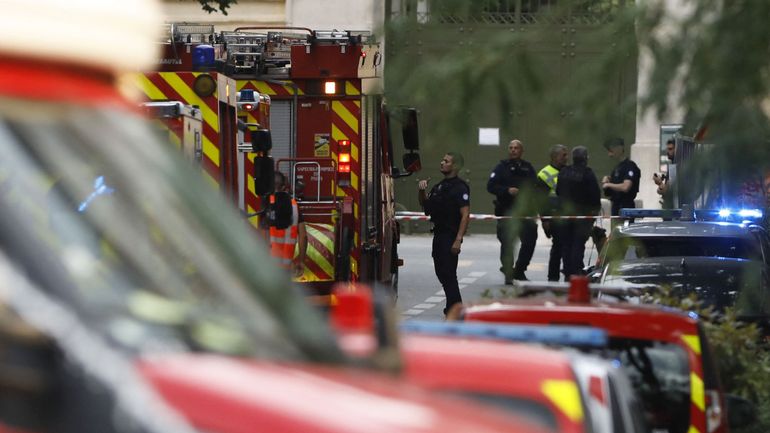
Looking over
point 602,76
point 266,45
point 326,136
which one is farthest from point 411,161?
point 602,76

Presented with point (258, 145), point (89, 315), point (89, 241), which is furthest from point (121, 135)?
point (258, 145)

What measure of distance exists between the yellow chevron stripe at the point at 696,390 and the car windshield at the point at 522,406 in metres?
2.49

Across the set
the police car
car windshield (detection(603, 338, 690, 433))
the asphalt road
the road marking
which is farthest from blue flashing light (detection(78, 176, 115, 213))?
the road marking

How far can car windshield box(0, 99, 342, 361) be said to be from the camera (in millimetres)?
1679

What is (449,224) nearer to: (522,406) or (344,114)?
(344,114)

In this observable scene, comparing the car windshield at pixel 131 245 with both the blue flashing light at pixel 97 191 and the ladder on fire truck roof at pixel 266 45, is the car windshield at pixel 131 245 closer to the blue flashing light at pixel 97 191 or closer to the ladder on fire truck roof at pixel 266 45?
the blue flashing light at pixel 97 191

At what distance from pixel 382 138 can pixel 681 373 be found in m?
11.9

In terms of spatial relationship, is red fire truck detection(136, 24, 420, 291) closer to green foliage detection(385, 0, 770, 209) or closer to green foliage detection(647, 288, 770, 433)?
green foliage detection(647, 288, 770, 433)

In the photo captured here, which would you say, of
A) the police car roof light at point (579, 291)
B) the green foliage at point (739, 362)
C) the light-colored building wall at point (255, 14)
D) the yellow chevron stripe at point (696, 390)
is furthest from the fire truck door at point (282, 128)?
the light-colored building wall at point (255, 14)

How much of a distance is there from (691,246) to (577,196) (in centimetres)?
513

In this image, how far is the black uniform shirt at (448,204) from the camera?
16.9 metres

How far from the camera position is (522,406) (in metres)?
3.58

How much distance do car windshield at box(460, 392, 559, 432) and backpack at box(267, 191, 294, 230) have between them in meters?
9.32

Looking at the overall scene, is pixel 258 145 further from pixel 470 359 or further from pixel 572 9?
pixel 470 359
